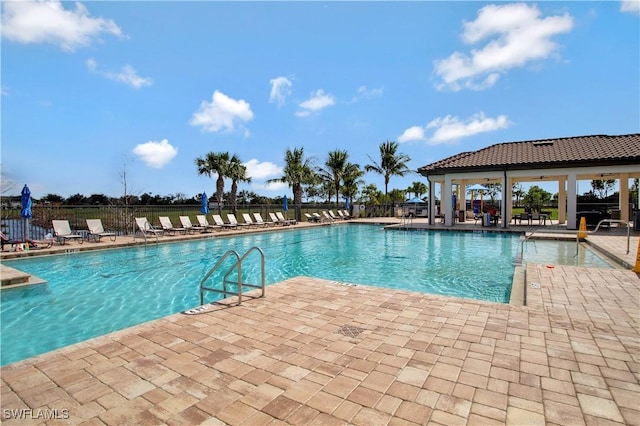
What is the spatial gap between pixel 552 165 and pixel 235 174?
19899mm

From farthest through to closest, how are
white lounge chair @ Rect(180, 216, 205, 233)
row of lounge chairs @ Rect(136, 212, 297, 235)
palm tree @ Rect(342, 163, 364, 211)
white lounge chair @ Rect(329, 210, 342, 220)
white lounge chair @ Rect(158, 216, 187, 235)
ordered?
1. palm tree @ Rect(342, 163, 364, 211)
2. white lounge chair @ Rect(329, 210, 342, 220)
3. white lounge chair @ Rect(180, 216, 205, 233)
4. white lounge chair @ Rect(158, 216, 187, 235)
5. row of lounge chairs @ Rect(136, 212, 297, 235)

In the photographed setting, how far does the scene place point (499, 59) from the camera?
43.9 feet

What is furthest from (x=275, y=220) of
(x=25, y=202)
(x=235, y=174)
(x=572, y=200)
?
(x=572, y=200)

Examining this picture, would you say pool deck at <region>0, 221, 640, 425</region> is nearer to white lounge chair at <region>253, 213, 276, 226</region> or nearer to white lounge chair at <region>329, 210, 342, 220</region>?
white lounge chair at <region>253, 213, 276, 226</region>

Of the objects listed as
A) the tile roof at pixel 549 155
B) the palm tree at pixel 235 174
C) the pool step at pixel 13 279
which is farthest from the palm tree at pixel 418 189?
the pool step at pixel 13 279

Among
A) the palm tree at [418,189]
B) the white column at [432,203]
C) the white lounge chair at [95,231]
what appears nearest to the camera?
the white lounge chair at [95,231]

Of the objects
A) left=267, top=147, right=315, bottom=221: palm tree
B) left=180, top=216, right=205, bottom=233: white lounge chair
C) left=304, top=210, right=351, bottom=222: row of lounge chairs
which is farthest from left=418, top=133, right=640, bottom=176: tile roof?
left=180, top=216, right=205, bottom=233: white lounge chair

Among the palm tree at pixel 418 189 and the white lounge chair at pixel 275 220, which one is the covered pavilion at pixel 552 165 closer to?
the white lounge chair at pixel 275 220

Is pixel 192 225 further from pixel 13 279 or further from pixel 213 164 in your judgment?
pixel 13 279

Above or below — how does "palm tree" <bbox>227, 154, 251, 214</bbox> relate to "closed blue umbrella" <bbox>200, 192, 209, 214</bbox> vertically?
above

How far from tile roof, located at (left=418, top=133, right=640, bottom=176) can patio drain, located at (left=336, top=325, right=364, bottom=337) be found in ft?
54.2

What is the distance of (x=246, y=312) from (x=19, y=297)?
509 centimetres

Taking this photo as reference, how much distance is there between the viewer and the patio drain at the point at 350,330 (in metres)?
3.63

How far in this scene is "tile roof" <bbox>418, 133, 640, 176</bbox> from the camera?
15.4 m
